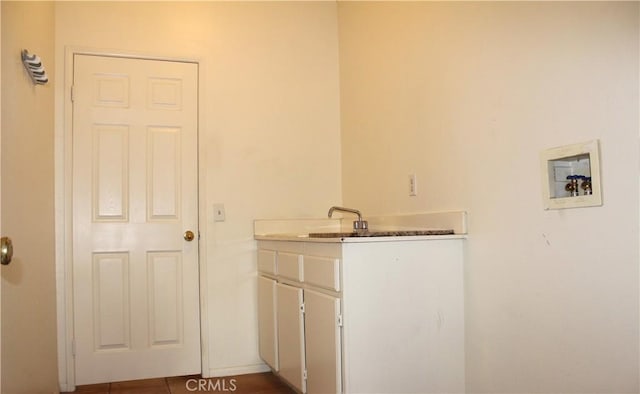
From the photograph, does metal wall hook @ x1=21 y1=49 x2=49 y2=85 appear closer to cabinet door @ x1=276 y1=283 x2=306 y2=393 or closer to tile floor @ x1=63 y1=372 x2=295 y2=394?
cabinet door @ x1=276 y1=283 x2=306 y2=393

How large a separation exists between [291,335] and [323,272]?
586 millimetres

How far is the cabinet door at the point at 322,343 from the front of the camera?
226 cm

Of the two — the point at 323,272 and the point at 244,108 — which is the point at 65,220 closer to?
the point at 244,108

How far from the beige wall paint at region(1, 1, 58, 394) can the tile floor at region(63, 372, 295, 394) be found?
322 mm

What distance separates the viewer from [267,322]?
3256mm

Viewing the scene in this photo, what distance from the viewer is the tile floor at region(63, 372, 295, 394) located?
3123 mm

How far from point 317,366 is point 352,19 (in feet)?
7.08

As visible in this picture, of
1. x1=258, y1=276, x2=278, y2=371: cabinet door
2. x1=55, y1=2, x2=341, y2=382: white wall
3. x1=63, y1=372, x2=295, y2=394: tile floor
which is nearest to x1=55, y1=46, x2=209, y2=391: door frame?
x1=55, y1=2, x2=341, y2=382: white wall

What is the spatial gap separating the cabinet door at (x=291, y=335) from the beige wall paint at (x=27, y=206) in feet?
3.71

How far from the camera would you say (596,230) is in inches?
69.0

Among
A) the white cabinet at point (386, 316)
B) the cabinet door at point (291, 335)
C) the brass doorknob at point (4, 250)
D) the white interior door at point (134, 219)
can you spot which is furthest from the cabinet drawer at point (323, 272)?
the brass doorknob at point (4, 250)

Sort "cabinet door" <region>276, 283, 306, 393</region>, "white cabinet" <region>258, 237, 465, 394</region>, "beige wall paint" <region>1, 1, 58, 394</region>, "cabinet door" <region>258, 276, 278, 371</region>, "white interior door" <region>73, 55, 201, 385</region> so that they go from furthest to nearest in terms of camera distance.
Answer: "white interior door" <region>73, 55, 201, 385</region>, "cabinet door" <region>258, 276, 278, 371</region>, "cabinet door" <region>276, 283, 306, 393</region>, "white cabinet" <region>258, 237, 465, 394</region>, "beige wall paint" <region>1, 1, 58, 394</region>

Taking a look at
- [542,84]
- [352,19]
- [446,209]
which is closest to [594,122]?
[542,84]

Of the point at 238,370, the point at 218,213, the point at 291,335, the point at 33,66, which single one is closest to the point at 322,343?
the point at 291,335
